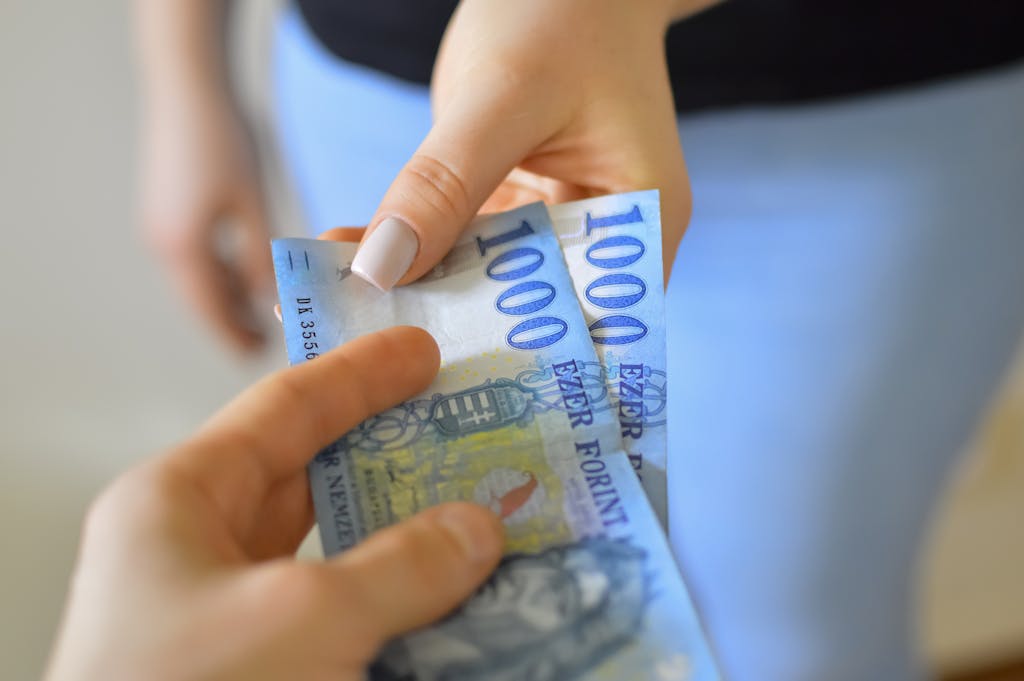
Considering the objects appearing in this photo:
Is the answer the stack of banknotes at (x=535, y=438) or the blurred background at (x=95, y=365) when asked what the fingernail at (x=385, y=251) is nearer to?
the stack of banknotes at (x=535, y=438)

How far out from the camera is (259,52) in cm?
127

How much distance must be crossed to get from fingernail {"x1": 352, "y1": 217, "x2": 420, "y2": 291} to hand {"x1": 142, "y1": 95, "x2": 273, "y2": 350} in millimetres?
504

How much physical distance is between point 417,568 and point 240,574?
78 mm

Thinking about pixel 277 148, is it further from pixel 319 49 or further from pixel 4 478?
pixel 4 478

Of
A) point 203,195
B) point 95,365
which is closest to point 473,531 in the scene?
point 203,195

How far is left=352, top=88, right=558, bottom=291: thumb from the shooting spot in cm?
51

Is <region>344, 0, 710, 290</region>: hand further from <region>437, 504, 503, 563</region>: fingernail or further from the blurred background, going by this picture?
the blurred background

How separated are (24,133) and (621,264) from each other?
3.42 feet

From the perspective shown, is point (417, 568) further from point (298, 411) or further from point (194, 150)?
point (194, 150)

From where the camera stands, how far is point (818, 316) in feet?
2.47

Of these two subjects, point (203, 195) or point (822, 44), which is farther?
point (203, 195)

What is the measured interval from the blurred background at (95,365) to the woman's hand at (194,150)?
0.28 m

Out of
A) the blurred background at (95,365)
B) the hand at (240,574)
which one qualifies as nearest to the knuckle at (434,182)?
the hand at (240,574)

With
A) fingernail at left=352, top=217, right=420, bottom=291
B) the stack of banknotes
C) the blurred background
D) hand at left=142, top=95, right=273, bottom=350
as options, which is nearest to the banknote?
the stack of banknotes
